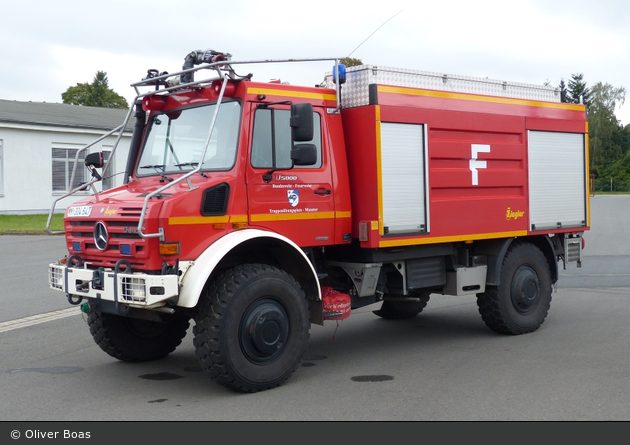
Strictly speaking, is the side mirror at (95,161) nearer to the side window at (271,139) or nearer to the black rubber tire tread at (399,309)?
the side window at (271,139)

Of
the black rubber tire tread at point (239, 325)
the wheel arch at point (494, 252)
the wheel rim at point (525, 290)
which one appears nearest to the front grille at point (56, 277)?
the black rubber tire tread at point (239, 325)

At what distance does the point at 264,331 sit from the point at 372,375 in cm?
126

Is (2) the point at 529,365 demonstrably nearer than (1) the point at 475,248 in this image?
Yes

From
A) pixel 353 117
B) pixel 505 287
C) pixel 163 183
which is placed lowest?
pixel 505 287

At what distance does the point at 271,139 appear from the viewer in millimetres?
6926

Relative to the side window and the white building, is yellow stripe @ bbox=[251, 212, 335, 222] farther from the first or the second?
the white building

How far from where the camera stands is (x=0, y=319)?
1002 cm

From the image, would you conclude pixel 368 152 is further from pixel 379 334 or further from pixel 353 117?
pixel 379 334

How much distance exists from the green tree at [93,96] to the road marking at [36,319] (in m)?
69.0

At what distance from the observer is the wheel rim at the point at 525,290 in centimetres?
906

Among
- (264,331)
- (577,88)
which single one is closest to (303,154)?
(264,331)

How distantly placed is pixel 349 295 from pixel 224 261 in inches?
62.6
